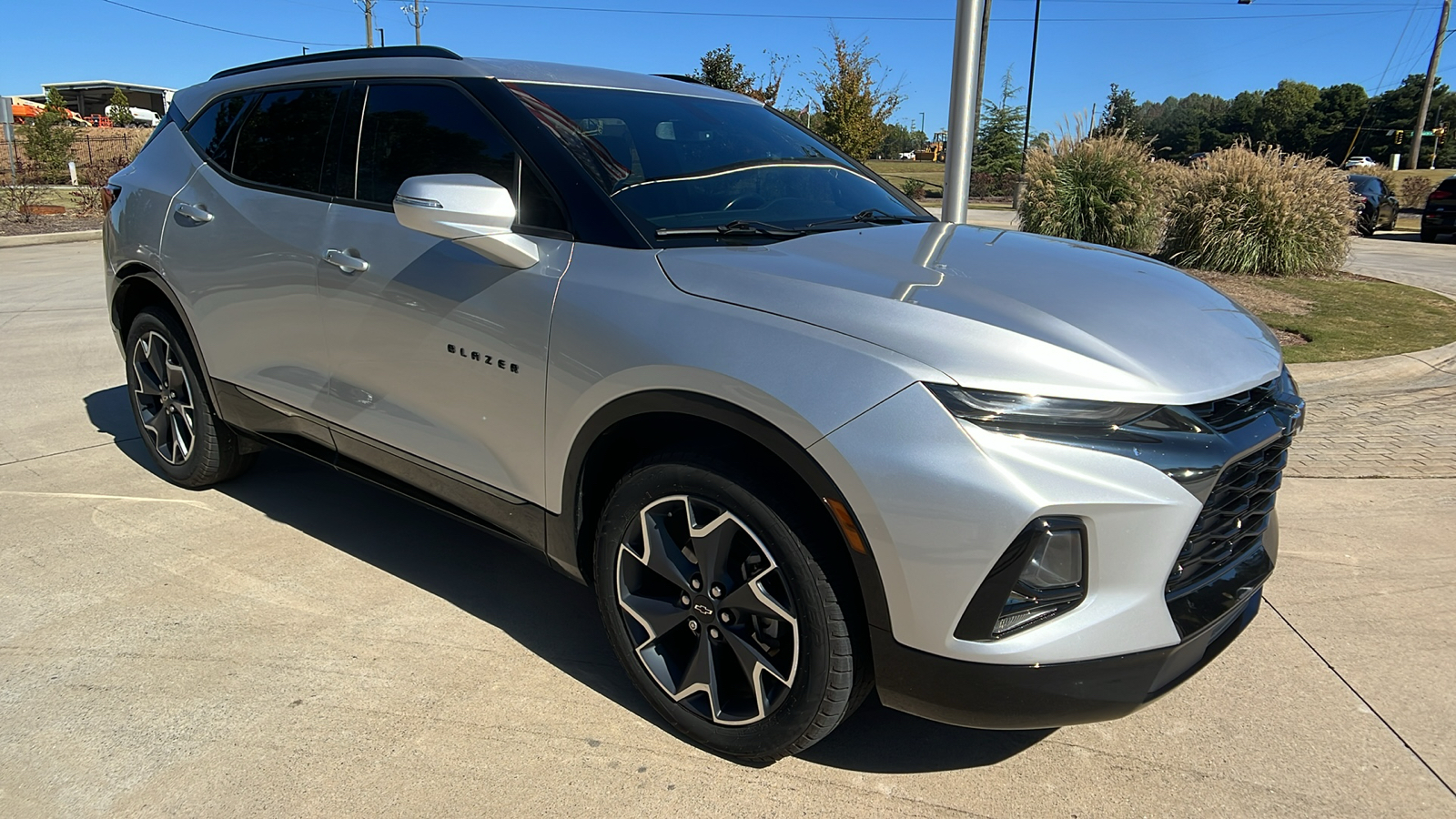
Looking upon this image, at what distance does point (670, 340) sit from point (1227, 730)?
1.98 meters

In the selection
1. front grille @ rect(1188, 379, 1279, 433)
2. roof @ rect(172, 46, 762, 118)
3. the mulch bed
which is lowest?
the mulch bed

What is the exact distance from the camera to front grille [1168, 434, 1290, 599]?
2182 millimetres

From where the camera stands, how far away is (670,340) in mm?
2439

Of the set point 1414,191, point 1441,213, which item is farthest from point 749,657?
point 1414,191

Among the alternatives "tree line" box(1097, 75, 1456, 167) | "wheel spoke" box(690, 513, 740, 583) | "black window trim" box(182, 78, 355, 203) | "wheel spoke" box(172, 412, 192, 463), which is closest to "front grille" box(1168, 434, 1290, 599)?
"wheel spoke" box(690, 513, 740, 583)

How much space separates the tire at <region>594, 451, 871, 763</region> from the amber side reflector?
0.12 m

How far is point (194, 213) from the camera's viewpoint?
405 cm

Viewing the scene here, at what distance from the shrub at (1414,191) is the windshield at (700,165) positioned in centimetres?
4137

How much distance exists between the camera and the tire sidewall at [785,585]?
2.30 metres

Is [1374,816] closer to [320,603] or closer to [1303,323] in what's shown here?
[320,603]

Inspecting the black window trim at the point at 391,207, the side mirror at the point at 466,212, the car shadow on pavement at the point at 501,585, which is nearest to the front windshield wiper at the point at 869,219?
the black window trim at the point at 391,207

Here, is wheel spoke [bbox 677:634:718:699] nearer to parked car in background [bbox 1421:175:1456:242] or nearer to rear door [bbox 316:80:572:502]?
rear door [bbox 316:80:572:502]

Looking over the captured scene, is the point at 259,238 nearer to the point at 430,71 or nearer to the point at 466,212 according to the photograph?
the point at 430,71

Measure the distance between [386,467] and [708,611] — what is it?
1.46 meters
